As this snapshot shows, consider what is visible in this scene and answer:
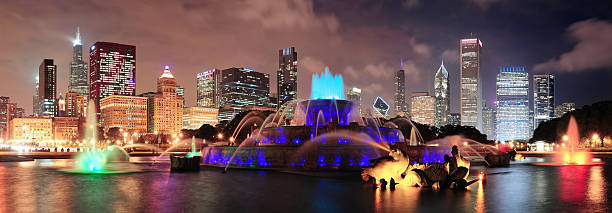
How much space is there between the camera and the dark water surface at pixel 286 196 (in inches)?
551

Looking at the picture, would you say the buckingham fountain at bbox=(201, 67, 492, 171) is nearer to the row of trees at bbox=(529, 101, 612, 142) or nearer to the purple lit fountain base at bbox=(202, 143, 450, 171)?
the purple lit fountain base at bbox=(202, 143, 450, 171)

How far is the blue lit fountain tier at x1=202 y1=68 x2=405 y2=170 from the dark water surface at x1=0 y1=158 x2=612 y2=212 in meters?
6.05

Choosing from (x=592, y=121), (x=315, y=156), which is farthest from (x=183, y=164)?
(x=592, y=121)

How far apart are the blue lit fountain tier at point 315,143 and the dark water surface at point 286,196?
605 cm

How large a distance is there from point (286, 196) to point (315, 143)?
45.2 ft

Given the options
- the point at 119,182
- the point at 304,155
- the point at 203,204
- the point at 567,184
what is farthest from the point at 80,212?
the point at 567,184

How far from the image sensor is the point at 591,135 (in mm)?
81500

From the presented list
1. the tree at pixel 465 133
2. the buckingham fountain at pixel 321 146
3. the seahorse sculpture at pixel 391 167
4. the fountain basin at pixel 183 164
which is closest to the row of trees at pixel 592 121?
the tree at pixel 465 133

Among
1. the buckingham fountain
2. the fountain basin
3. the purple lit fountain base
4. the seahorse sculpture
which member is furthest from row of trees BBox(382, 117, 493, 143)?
the seahorse sculpture

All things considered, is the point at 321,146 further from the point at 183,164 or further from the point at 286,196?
the point at 286,196

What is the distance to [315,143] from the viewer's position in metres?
30.5

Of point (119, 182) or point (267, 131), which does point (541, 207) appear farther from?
point (267, 131)

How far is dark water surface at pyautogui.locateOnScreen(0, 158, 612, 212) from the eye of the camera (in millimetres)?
13992

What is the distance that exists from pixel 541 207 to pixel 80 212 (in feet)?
43.2
